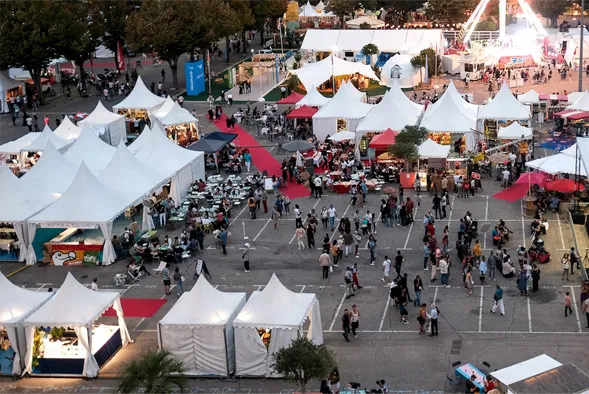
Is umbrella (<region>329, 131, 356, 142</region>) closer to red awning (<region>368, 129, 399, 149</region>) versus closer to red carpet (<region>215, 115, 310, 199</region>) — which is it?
red awning (<region>368, 129, 399, 149</region>)

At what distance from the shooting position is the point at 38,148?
43.0 meters

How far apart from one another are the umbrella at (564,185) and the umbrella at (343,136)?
11756 mm

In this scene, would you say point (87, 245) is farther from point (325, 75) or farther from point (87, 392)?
point (325, 75)

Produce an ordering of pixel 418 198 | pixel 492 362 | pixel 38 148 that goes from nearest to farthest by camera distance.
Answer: pixel 492 362, pixel 418 198, pixel 38 148

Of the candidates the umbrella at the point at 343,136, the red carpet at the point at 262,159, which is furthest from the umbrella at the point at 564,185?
the umbrella at the point at 343,136

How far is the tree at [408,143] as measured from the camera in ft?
123

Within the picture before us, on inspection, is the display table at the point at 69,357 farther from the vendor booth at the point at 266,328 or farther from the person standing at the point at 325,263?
the person standing at the point at 325,263

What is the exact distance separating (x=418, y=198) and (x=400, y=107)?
8611 millimetres

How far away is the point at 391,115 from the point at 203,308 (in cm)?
2231

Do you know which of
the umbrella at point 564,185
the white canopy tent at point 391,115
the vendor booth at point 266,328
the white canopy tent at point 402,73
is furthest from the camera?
the white canopy tent at point 402,73

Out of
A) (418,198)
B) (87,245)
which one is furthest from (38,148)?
(418,198)

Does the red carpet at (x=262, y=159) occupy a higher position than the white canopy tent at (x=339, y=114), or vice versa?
the white canopy tent at (x=339, y=114)

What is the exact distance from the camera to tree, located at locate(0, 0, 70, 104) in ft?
191

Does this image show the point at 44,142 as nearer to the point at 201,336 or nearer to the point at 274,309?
the point at 201,336
